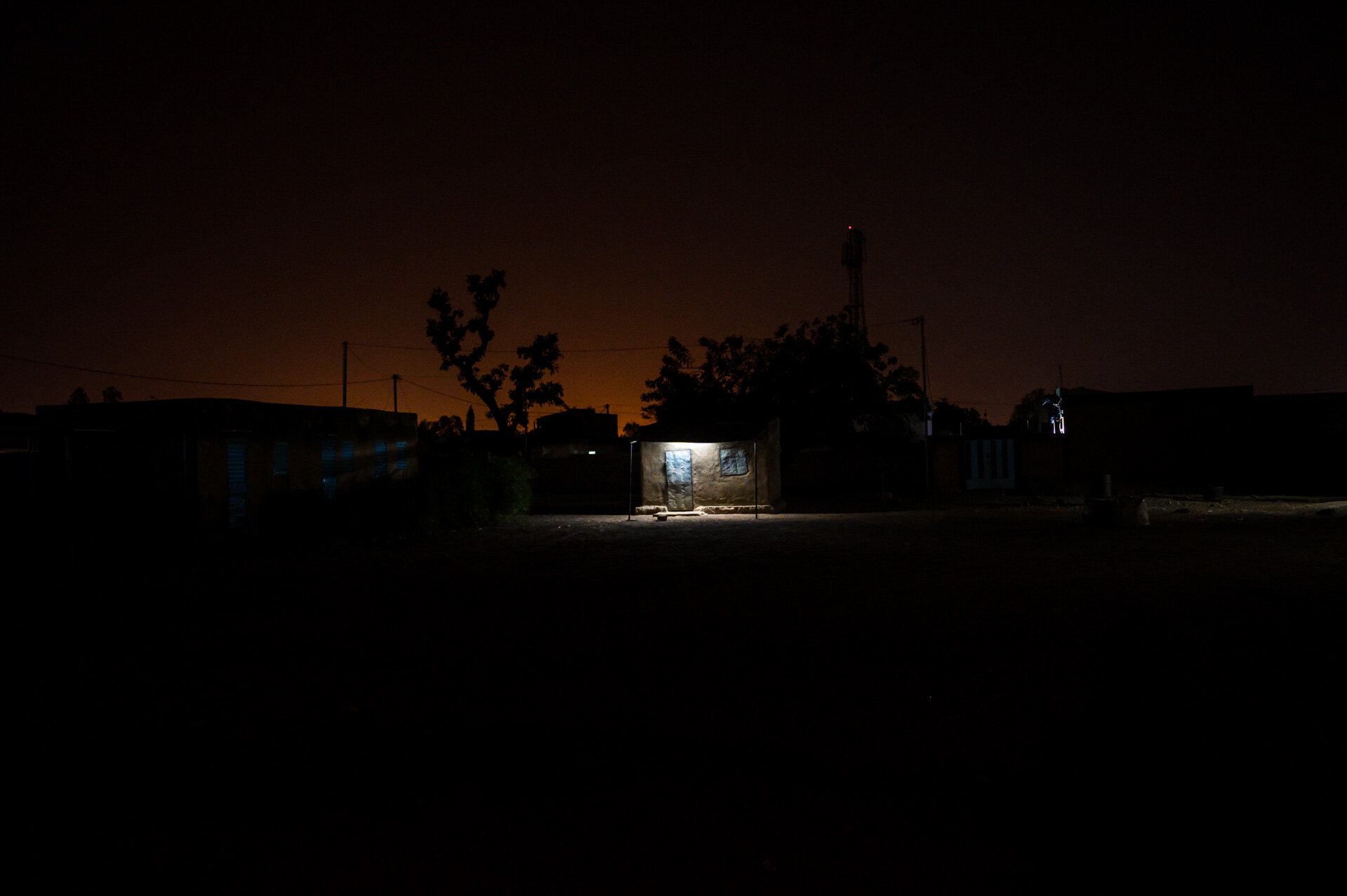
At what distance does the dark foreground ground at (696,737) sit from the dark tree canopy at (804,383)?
2083 centimetres

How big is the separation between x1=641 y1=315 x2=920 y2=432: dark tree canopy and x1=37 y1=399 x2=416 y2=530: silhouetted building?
14.8 metres

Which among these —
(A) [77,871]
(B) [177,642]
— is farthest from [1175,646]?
(B) [177,642]

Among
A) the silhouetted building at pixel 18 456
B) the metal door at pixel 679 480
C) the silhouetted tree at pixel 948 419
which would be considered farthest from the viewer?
the silhouetted tree at pixel 948 419

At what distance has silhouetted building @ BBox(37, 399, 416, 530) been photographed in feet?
44.3

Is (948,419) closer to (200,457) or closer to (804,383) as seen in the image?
(804,383)

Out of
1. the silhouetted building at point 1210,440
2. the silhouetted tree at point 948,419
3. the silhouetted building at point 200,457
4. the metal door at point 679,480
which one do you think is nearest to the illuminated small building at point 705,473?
the metal door at point 679,480

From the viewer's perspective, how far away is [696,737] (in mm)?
4547

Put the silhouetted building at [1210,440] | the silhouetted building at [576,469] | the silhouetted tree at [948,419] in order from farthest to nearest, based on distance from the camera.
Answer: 1. the silhouetted tree at [948,419]
2. the silhouetted building at [576,469]
3. the silhouetted building at [1210,440]

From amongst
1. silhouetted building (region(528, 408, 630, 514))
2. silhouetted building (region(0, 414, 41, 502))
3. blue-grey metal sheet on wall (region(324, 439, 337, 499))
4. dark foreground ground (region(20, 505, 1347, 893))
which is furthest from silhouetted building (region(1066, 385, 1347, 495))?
silhouetted building (region(0, 414, 41, 502))

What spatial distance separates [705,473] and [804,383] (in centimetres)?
957

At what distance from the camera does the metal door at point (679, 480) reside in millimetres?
22188

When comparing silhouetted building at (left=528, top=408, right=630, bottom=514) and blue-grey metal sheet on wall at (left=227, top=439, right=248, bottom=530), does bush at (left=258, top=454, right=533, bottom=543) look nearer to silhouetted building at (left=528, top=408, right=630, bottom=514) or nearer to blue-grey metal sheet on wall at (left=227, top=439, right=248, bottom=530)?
blue-grey metal sheet on wall at (left=227, top=439, right=248, bottom=530)

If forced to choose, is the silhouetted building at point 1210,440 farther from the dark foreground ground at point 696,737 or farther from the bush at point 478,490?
the dark foreground ground at point 696,737

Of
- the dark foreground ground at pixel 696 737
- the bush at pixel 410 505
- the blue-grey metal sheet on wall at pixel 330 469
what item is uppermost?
the blue-grey metal sheet on wall at pixel 330 469
